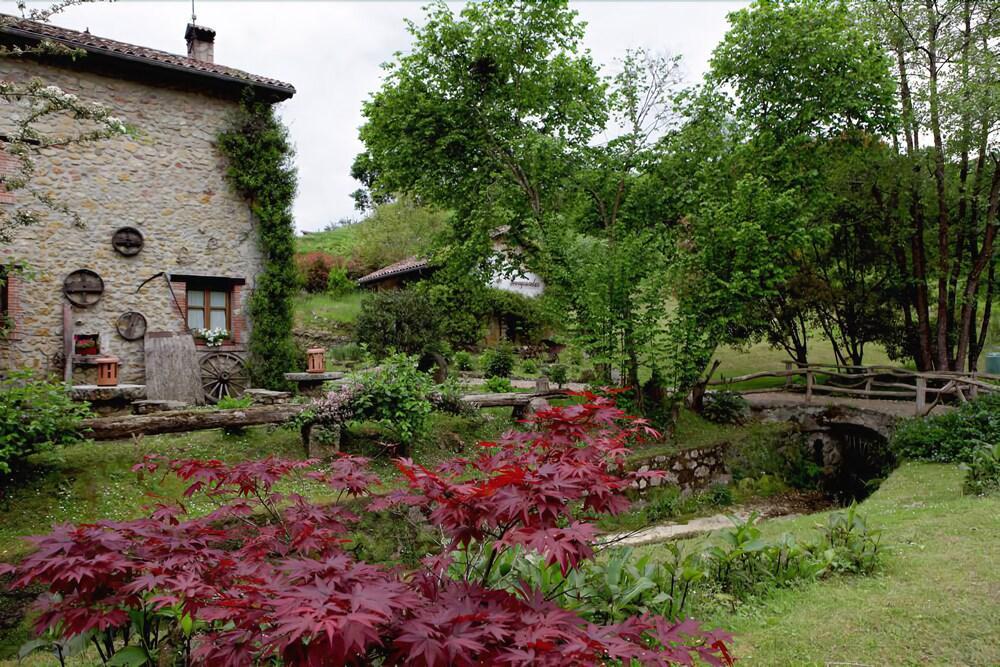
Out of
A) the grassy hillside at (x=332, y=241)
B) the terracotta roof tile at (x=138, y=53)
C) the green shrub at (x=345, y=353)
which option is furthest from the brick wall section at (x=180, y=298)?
the grassy hillside at (x=332, y=241)

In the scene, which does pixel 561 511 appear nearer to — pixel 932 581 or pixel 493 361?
pixel 932 581

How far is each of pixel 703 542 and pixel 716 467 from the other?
210 inches

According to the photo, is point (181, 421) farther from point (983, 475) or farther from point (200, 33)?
point (983, 475)

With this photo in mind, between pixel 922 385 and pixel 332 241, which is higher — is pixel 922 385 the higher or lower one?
the lower one

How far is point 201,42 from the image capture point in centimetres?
1249

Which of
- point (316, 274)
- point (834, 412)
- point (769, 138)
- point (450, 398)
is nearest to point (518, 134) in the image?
point (769, 138)

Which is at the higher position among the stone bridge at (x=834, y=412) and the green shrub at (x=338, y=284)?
the green shrub at (x=338, y=284)

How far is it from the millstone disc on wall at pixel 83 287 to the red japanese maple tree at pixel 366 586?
30.8 feet

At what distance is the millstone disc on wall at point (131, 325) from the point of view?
1098 cm

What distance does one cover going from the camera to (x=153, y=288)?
37.0 ft

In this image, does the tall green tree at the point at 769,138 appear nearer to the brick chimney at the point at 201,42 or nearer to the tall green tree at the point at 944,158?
the tall green tree at the point at 944,158

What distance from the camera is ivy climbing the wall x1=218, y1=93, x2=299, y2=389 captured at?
11914 mm

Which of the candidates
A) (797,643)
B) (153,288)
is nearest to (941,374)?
(797,643)

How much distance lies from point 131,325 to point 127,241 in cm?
151
